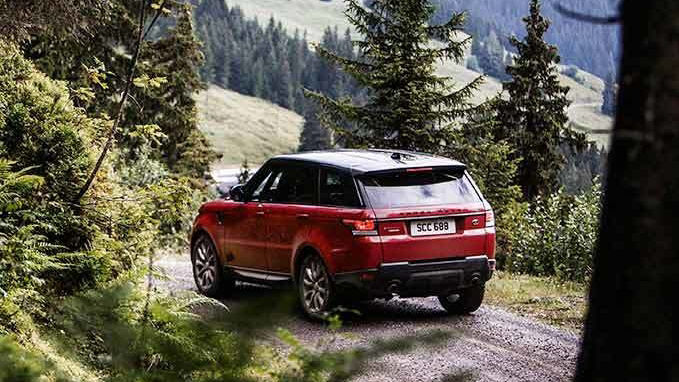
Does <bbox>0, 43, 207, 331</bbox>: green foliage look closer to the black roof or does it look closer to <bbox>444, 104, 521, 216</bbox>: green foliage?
the black roof

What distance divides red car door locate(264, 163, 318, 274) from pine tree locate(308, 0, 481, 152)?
12.5 m

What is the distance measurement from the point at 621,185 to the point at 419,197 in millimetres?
8155

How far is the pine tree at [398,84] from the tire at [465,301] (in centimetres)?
1244

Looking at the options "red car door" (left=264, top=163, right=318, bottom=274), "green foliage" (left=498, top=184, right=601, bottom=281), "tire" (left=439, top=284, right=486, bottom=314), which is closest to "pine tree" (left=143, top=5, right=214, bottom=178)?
"green foliage" (left=498, top=184, right=601, bottom=281)

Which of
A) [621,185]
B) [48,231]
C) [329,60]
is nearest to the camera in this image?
[621,185]

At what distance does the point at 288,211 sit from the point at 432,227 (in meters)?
1.81

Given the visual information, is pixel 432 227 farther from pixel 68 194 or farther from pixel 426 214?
pixel 68 194

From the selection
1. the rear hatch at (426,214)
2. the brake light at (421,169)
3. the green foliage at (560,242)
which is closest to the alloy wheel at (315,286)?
the rear hatch at (426,214)

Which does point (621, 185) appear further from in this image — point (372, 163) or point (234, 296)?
point (234, 296)

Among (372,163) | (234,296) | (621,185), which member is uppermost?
(621,185)

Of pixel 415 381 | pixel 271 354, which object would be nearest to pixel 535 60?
pixel 415 381

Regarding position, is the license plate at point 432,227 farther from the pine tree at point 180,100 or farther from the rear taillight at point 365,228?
the pine tree at point 180,100

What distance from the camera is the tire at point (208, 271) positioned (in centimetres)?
1247

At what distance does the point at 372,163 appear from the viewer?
10438mm
